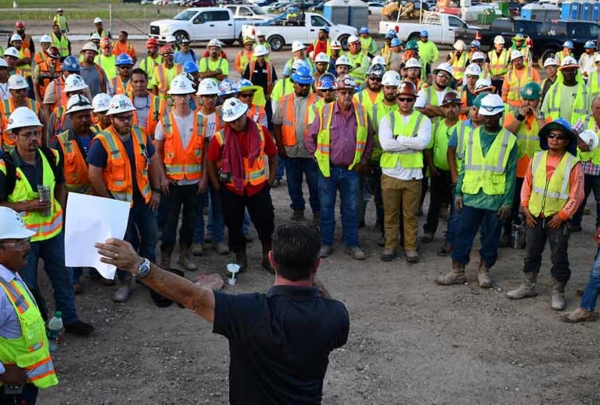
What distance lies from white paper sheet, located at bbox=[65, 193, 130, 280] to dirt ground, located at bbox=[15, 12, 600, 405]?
6.72 feet

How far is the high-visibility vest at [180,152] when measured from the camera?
7535mm

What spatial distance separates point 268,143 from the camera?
304 inches

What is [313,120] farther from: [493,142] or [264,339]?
[264,339]

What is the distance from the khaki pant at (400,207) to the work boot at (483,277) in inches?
37.2

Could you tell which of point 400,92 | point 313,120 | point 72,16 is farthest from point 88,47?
point 72,16

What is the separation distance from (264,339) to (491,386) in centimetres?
337

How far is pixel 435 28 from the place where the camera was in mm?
32562

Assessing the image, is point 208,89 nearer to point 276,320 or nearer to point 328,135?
point 328,135

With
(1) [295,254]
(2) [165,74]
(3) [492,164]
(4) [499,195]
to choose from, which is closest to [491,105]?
(3) [492,164]

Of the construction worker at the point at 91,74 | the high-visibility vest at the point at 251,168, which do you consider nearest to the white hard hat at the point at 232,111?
the high-visibility vest at the point at 251,168

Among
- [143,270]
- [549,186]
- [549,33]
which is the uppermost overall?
[143,270]

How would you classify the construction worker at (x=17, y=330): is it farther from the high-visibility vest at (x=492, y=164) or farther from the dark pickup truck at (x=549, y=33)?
the dark pickup truck at (x=549, y=33)

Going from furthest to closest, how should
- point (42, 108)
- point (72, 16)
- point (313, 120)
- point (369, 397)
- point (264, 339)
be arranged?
point (72, 16) < point (42, 108) < point (313, 120) < point (369, 397) < point (264, 339)

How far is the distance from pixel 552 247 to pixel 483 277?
88cm
